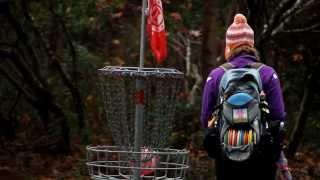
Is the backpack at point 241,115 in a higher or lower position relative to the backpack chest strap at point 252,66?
lower

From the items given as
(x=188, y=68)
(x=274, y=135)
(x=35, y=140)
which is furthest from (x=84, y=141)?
(x=274, y=135)

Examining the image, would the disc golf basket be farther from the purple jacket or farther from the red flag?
the purple jacket

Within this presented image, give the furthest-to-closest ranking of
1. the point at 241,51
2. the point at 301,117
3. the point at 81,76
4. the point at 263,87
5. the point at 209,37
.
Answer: the point at 81,76
the point at 209,37
the point at 301,117
the point at 241,51
the point at 263,87

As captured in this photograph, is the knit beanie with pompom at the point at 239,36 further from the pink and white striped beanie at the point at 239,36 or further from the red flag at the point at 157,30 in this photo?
the red flag at the point at 157,30

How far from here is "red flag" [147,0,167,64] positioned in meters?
5.82

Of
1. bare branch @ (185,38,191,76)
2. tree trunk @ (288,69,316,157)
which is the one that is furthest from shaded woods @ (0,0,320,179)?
bare branch @ (185,38,191,76)

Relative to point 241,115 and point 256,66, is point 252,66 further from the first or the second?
point 241,115

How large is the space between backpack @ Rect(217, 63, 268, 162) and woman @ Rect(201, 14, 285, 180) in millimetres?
124

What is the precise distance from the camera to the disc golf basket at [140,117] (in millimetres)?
5734

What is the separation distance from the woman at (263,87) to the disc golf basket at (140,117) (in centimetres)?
46

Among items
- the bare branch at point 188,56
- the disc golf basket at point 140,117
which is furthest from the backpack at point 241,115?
the bare branch at point 188,56

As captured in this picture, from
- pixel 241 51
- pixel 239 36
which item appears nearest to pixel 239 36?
pixel 239 36

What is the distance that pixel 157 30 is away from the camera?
5852 mm

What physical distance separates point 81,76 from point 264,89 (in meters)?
12.2
